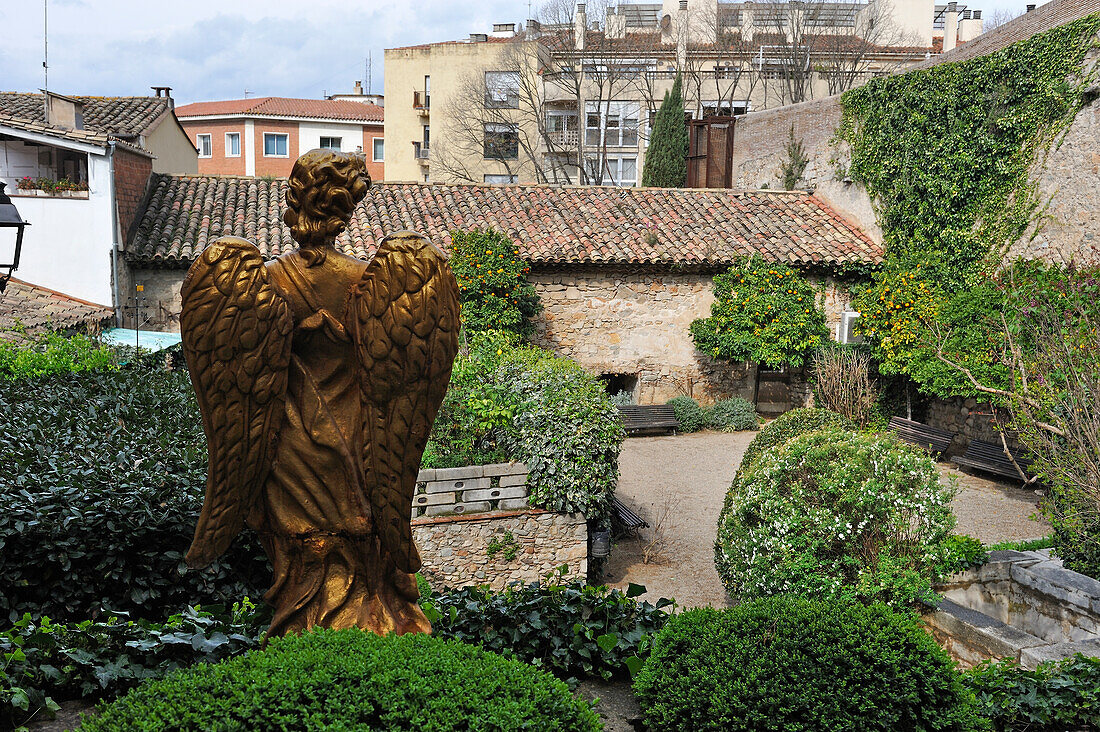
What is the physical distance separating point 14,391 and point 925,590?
317 inches

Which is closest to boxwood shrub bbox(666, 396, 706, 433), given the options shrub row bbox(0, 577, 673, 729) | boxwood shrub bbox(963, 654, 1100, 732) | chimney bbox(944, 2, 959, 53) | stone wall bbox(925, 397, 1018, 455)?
stone wall bbox(925, 397, 1018, 455)

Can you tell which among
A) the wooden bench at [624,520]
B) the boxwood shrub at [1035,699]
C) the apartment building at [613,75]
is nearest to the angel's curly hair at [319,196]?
the boxwood shrub at [1035,699]

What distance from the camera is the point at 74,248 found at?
14188mm

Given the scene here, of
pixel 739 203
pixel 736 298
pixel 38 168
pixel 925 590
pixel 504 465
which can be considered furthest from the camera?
pixel 739 203

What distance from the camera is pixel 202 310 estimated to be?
9.50ft

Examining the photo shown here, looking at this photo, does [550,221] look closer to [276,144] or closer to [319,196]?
[319,196]

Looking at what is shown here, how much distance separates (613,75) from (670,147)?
782 cm

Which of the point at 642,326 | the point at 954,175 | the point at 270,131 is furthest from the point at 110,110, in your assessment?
the point at 270,131

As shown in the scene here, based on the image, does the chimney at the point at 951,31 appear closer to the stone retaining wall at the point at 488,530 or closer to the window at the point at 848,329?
the window at the point at 848,329

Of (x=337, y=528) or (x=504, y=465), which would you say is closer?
(x=337, y=528)

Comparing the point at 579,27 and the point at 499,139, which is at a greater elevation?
the point at 579,27

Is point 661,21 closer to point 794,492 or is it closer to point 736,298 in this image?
point 736,298

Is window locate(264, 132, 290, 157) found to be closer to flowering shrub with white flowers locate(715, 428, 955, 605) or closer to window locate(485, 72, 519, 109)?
window locate(485, 72, 519, 109)

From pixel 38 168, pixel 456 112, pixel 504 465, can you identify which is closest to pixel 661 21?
pixel 456 112
